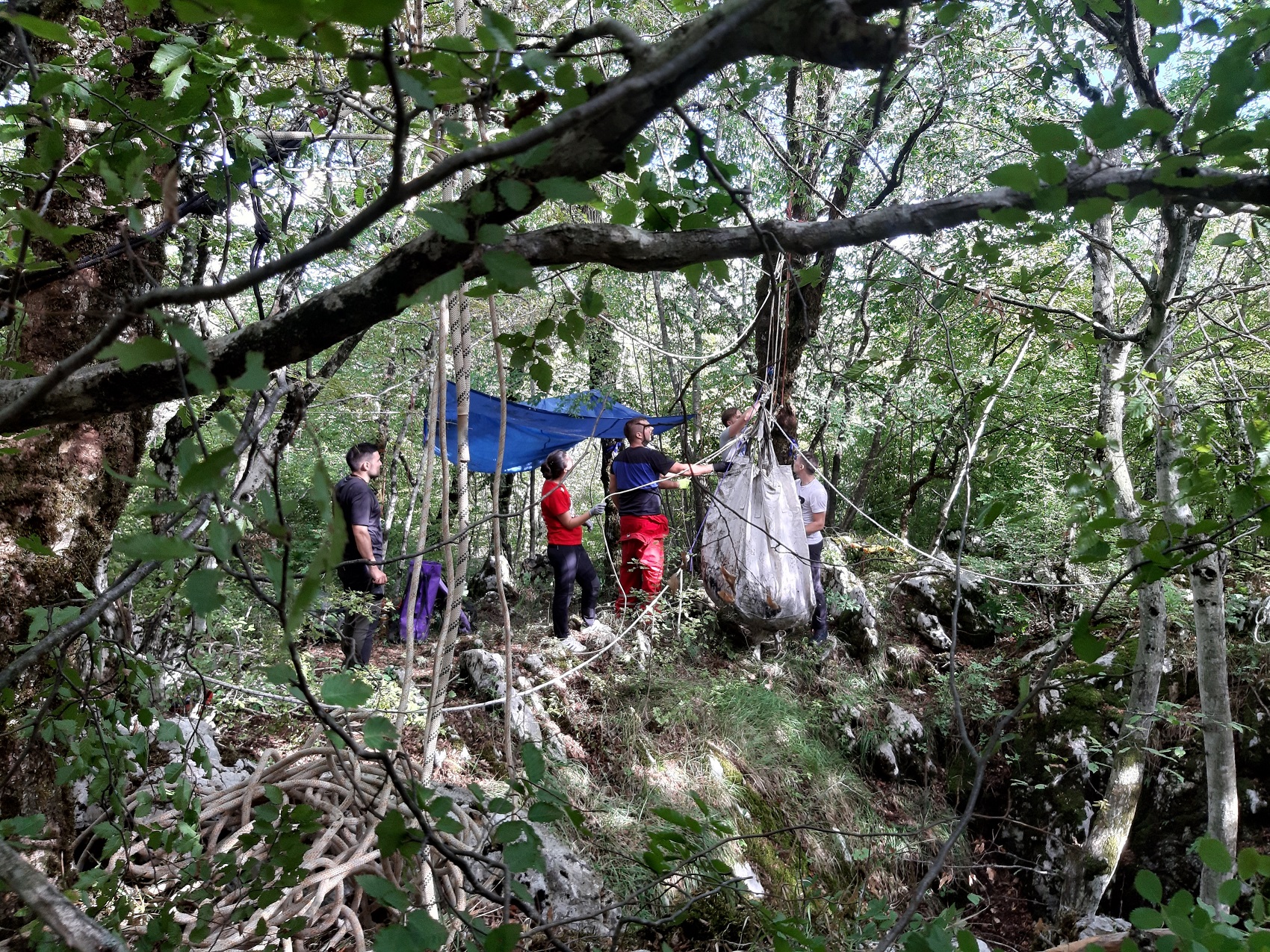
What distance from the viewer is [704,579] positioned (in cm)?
320

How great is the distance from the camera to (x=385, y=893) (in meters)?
0.67

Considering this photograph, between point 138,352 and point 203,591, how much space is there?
0.19 m

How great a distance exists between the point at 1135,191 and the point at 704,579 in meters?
2.56

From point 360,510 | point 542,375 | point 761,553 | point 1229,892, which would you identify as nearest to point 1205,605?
point 761,553

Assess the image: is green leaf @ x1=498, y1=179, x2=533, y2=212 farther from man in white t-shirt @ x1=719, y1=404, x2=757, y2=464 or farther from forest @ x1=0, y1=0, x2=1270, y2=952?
man in white t-shirt @ x1=719, y1=404, x2=757, y2=464

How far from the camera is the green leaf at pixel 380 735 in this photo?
65 cm

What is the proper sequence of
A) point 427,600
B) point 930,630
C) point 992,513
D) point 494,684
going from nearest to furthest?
point 992,513, point 494,684, point 427,600, point 930,630

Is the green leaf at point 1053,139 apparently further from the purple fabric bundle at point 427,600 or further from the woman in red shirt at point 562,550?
the woman in red shirt at point 562,550

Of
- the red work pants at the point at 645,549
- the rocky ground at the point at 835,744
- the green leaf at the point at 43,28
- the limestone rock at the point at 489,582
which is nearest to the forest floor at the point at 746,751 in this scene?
the rocky ground at the point at 835,744

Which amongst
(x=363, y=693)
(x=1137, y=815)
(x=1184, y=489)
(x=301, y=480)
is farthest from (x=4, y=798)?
(x=301, y=480)

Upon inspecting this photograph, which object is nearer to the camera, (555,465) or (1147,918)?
(1147,918)

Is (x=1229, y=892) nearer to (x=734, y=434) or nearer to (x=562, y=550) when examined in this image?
(x=734, y=434)

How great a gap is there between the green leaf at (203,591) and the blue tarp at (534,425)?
3.32m

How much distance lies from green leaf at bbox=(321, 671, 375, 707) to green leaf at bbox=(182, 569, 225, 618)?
0.43 feet
